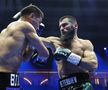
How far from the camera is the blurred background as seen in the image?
5754 millimetres

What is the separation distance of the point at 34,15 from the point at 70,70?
65 cm

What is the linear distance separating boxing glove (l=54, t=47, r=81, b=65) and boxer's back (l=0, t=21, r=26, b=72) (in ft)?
1.39

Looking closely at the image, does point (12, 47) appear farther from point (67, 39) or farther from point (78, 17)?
point (78, 17)

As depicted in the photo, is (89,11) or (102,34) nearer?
(89,11)

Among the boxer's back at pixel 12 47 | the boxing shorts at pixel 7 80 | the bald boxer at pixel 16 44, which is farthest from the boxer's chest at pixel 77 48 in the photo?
the boxing shorts at pixel 7 80

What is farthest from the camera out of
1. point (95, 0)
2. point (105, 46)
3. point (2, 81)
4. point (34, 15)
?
point (105, 46)

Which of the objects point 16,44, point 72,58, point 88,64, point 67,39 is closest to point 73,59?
point 72,58

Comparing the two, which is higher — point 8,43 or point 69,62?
point 8,43

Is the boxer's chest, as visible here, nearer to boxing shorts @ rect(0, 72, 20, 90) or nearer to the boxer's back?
the boxer's back

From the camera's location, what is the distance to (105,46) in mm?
7094

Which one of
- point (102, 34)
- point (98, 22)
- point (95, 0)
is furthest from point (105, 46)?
point (95, 0)

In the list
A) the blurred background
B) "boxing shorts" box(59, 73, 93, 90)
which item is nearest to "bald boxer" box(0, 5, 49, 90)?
"boxing shorts" box(59, 73, 93, 90)

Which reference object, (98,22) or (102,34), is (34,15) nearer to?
(98,22)

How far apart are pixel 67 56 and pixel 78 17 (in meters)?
3.54
